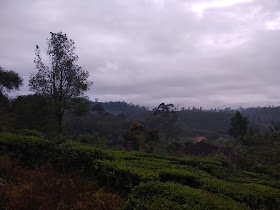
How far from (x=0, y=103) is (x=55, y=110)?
1660cm

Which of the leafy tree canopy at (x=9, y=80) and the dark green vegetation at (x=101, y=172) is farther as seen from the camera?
the leafy tree canopy at (x=9, y=80)

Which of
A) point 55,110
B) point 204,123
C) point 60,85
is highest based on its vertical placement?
point 60,85

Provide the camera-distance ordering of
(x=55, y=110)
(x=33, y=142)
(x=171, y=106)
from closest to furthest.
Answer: (x=33, y=142) → (x=55, y=110) → (x=171, y=106)

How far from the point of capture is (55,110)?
1592 centimetres

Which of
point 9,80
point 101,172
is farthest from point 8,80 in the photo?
point 101,172

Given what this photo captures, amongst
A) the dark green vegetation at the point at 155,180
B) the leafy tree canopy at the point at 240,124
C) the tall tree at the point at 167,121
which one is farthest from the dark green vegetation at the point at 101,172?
the tall tree at the point at 167,121

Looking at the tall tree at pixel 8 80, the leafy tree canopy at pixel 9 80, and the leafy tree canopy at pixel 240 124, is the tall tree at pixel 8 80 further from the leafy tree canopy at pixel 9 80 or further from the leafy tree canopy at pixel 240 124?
the leafy tree canopy at pixel 240 124

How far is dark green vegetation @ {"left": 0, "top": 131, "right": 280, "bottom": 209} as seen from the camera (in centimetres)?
480

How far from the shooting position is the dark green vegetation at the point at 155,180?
15.8 feet

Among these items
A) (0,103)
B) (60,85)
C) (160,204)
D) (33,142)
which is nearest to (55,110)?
(60,85)

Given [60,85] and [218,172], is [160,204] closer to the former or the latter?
[218,172]

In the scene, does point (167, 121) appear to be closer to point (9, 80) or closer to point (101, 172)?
point (9, 80)

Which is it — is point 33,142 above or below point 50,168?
above

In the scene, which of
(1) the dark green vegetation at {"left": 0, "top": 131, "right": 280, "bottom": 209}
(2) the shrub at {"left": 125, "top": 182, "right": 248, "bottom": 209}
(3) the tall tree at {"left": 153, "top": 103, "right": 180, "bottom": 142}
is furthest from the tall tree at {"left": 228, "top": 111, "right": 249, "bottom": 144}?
(2) the shrub at {"left": 125, "top": 182, "right": 248, "bottom": 209}
